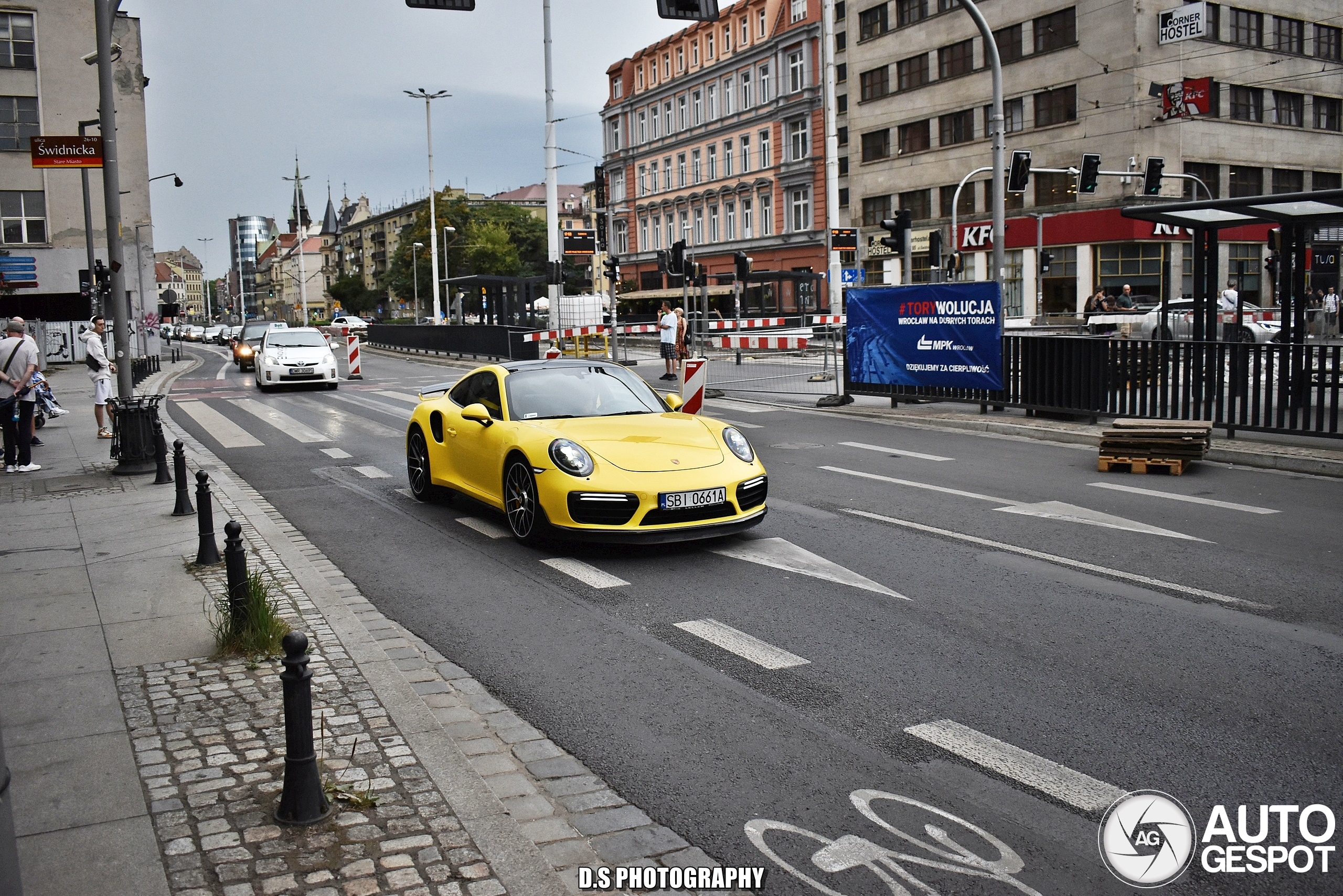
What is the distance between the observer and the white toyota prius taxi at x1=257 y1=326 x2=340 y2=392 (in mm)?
28156

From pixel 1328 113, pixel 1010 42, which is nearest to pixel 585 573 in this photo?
pixel 1010 42

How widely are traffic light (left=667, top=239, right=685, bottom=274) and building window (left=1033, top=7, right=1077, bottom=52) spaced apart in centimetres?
2461

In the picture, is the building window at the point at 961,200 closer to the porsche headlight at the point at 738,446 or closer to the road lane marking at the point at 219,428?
the road lane marking at the point at 219,428

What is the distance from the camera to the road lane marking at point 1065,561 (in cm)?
713

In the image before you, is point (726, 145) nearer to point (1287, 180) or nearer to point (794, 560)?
point (1287, 180)

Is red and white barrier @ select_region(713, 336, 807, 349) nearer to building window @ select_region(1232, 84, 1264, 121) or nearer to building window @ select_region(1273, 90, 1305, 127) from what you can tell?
building window @ select_region(1232, 84, 1264, 121)

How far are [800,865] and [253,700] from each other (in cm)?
280

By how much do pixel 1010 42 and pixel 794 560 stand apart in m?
47.9

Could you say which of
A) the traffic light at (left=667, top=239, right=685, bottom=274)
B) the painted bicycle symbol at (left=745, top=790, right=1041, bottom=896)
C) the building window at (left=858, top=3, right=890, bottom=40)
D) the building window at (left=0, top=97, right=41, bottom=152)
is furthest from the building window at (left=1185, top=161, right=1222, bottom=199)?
the building window at (left=0, top=97, right=41, bottom=152)

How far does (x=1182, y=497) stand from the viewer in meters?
10.9

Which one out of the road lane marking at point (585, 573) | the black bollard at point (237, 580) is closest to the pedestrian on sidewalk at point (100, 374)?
the road lane marking at point (585, 573)

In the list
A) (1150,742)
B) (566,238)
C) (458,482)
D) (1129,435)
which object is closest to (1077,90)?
(566,238)

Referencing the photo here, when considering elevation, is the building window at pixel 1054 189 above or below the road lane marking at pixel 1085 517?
above

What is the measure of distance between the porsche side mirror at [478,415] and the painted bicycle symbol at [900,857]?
6.04 meters
